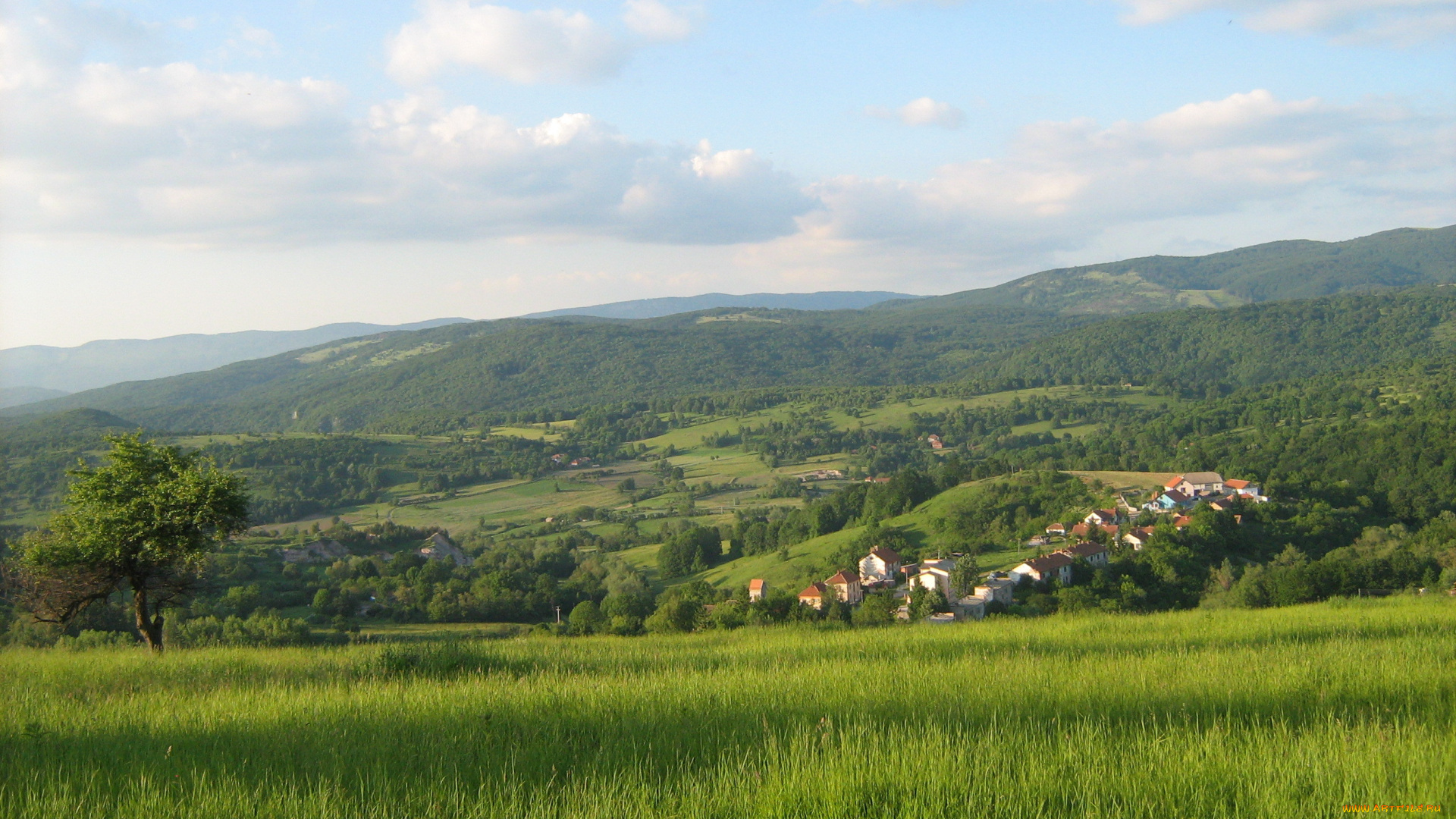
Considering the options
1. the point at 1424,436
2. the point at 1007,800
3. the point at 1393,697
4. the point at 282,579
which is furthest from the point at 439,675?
the point at 1424,436

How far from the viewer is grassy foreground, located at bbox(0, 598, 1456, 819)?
3848 millimetres

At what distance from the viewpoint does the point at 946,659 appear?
899 centimetres

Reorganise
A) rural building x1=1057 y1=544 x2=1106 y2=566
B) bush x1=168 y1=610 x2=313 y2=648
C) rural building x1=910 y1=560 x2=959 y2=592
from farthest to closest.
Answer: rural building x1=1057 y1=544 x2=1106 y2=566 → rural building x1=910 y1=560 x2=959 y2=592 → bush x1=168 y1=610 x2=313 y2=648

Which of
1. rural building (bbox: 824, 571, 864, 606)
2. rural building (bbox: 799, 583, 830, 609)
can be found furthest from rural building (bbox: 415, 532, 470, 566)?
rural building (bbox: 824, 571, 864, 606)

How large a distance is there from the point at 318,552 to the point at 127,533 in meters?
43.2

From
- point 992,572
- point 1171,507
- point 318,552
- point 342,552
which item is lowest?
point 1171,507

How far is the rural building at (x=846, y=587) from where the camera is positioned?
39281 mm

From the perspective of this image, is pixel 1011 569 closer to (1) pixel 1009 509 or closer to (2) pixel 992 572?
(2) pixel 992 572

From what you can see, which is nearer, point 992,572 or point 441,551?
point 992,572

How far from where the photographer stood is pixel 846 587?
1599 inches

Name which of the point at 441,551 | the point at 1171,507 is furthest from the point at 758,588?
the point at 1171,507

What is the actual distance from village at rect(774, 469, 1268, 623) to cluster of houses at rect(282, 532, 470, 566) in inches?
841

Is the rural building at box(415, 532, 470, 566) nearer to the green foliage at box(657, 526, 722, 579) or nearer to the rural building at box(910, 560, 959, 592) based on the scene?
the green foliage at box(657, 526, 722, 579)

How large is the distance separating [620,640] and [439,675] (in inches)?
269
